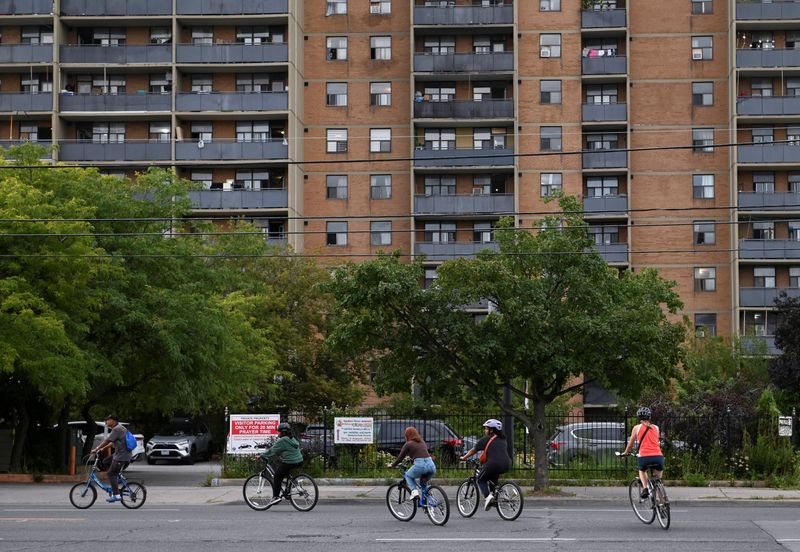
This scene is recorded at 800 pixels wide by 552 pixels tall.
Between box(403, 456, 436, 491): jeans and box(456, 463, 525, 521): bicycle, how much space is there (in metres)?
0.95

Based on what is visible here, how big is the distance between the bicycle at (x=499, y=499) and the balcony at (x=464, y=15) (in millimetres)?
46729

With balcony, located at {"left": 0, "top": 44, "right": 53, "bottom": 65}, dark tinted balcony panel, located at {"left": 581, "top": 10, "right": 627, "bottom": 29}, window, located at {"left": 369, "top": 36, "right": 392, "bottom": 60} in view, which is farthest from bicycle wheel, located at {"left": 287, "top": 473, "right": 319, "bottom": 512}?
balcony, located at {"left": 0, "top": 44, "right": 53, "bottom": 65}

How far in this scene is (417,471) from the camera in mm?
19672

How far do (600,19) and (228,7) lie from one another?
19.6 metres

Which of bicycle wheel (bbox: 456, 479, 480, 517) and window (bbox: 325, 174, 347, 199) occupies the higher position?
window (bbox: 325, 174, 347, 199)

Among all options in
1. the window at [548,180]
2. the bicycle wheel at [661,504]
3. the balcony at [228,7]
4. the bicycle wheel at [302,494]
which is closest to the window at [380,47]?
the balcony at [228,7]

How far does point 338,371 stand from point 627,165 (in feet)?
66.3

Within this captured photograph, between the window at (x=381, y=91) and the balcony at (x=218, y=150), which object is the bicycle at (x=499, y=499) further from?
the window at (x=381, y=91)

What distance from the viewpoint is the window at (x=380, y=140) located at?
65438 millimetres

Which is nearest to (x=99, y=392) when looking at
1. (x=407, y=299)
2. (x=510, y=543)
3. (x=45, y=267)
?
(x=45, y=267)

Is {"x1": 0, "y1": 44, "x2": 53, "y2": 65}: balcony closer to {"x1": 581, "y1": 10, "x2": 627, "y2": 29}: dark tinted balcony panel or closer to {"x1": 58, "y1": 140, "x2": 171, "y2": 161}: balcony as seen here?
→ {"x1": 58, "y1": 140, "x2": 171, "y2": 161}: balcony

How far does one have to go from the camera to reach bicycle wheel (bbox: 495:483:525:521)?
2042 centimetres

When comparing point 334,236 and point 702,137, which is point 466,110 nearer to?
point 334,236

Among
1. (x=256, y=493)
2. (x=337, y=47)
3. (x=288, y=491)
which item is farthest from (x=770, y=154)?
(x=288, y=491)
